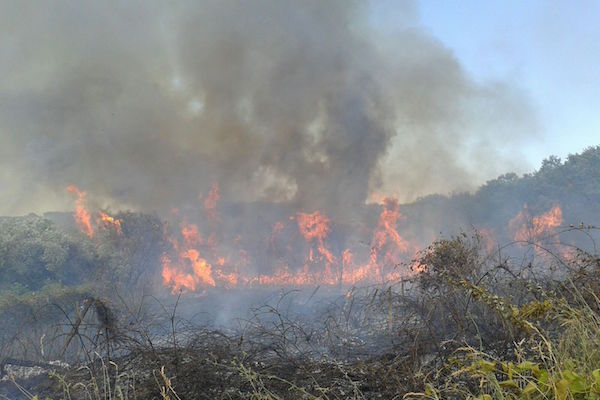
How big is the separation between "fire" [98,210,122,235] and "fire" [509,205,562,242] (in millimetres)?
21123

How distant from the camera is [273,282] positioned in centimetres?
2159

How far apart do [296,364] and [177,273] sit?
690 inches

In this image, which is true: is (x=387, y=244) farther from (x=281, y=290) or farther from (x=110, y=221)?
(x=110, y=221)

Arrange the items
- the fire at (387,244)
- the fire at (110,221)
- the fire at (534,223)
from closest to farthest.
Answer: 1. the fire at (110,221)
2. the fire at (534,223)
3. the fire at (387,244)

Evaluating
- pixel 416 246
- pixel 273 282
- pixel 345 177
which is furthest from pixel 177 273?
pixel 416 246

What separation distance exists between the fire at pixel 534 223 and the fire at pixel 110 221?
21.1 meters

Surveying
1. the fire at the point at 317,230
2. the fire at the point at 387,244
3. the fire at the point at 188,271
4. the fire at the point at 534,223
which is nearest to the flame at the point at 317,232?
the fire at the point at 317,230

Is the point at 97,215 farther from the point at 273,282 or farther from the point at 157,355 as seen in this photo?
the point at 157,355

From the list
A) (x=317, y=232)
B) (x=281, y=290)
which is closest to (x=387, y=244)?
(x=317, y=232)

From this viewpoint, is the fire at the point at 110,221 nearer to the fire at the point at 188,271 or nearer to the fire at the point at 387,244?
the fire at the point at 188,271

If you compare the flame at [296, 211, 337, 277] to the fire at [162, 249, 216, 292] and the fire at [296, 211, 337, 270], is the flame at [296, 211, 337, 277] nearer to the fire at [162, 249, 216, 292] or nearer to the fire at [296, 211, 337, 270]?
the fire at [296, 211, 337, 270]

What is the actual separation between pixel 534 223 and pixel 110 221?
23006 mm

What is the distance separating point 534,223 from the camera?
2323 centimetres

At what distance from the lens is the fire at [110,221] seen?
20.7 metres
